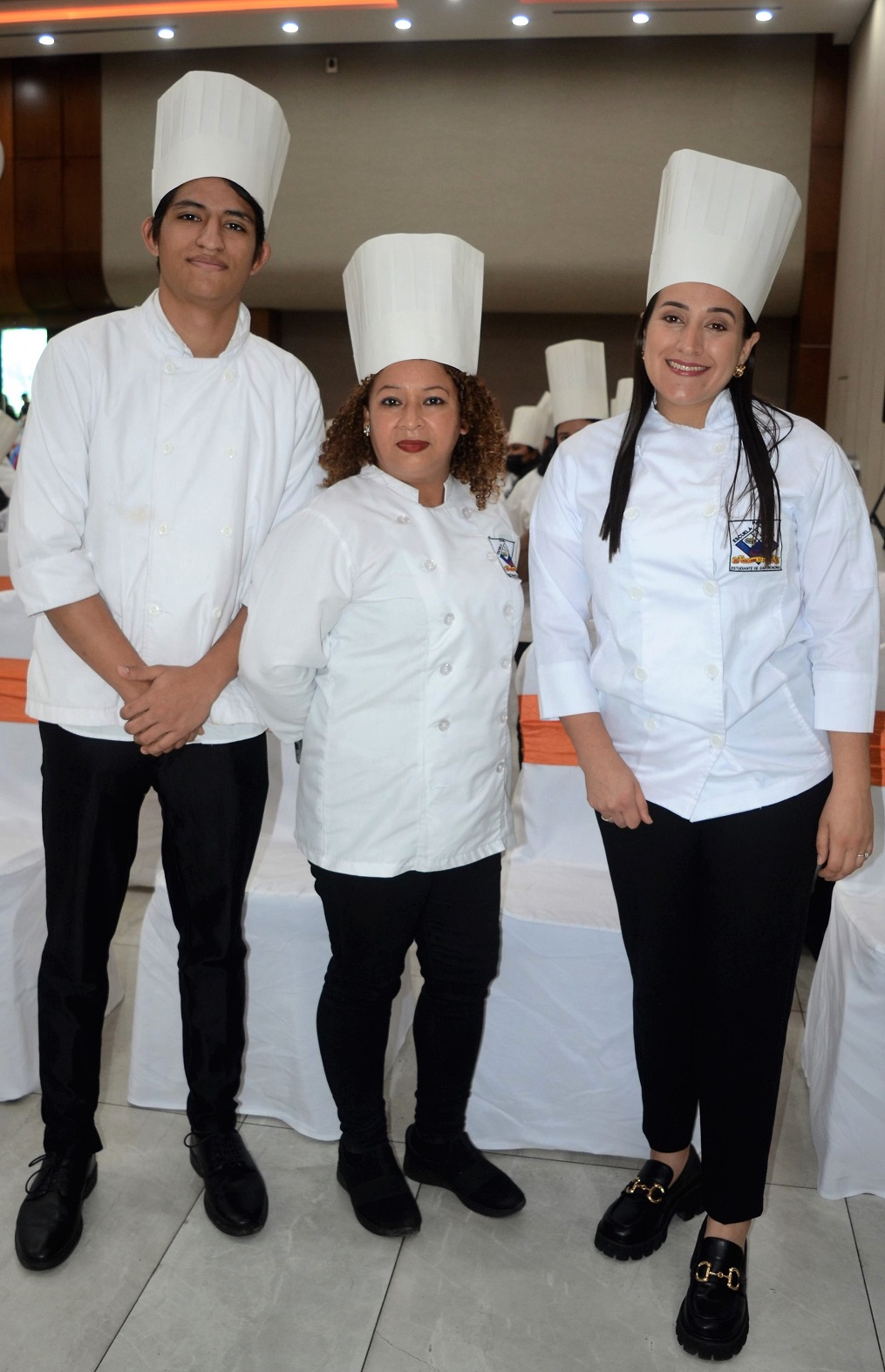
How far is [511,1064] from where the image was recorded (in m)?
1.77

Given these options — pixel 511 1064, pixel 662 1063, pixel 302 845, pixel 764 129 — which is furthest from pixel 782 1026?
pixel 764 129

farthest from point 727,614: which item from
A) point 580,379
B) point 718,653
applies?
point 580,379

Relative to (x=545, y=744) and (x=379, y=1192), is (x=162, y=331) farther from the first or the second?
(x=379, y=1192)

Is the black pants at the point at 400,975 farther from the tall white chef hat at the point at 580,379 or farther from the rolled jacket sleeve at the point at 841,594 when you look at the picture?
the tall white chef hat at the point at 580,379

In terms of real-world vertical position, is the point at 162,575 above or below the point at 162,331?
below

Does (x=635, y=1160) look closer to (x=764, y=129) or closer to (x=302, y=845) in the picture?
(x=302, y=845)

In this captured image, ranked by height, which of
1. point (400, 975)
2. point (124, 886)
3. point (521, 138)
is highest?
point (521, 138)

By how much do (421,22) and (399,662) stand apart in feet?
26.3

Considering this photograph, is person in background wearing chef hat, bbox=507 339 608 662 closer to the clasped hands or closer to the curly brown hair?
the curly brown hair

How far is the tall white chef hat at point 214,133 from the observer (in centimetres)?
146

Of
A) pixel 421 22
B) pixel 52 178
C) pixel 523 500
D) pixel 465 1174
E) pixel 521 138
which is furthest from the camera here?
pixel 52 178

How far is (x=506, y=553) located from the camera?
153cm

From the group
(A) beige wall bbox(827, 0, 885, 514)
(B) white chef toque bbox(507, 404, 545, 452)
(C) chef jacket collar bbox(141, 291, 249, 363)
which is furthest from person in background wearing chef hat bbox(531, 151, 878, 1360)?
(A) beige wall bbox(827, 0, 885, 514)

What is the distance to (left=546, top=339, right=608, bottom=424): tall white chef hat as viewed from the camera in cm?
463
